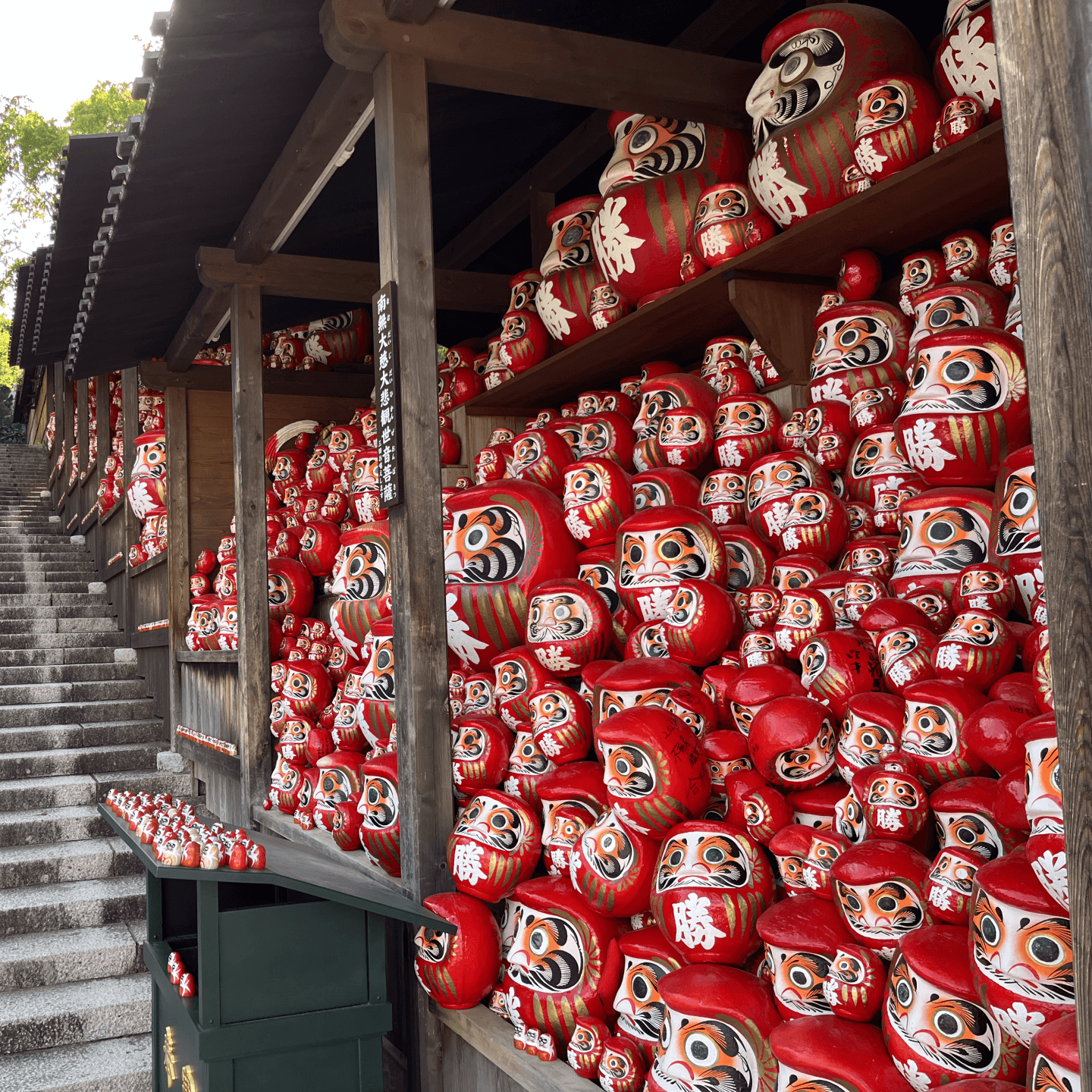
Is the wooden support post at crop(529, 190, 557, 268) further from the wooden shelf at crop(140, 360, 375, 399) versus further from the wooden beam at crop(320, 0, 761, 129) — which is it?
the wooden shelf at crop(140, 360, 375, 399)

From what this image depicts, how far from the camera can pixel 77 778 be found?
289 inches

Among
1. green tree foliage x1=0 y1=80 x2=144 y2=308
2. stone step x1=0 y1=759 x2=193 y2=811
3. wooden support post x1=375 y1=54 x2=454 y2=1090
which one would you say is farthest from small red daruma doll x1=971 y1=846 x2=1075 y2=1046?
green tree foliage x1=0 y1=80 x2=144 y2=308

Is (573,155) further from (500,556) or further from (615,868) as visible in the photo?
(615,868)

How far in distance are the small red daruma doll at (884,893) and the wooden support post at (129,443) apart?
7.15m

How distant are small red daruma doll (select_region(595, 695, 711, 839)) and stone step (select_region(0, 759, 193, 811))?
487cm

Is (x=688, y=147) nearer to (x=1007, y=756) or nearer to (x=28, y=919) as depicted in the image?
(x=1007, y=756)

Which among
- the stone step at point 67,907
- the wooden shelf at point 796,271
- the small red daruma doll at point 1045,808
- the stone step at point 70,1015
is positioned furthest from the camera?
the stone step at point 67,907

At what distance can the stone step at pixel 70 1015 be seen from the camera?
479cm

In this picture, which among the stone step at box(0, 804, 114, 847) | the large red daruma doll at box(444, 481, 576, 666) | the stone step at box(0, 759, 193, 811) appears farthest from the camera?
the stone step at box(0, 759, 193, 811)

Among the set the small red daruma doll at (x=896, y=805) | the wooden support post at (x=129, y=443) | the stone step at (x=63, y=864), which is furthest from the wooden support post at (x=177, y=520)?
the small red daruma doll at (x=896, y=805)

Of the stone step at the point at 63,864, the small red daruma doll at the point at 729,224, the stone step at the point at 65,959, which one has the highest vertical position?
the small red daruma doll at the point at 729,224

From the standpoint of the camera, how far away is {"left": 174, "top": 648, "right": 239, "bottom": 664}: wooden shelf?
5.94 m

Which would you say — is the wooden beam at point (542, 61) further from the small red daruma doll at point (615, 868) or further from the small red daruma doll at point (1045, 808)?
the small red daruma doll at point (1045, 808)

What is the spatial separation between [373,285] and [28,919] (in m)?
3.99
